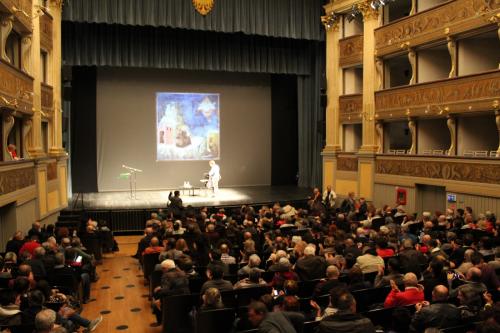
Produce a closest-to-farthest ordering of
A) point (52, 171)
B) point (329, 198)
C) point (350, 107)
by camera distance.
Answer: point (52, 171), point (329, 198), point (350, 107)

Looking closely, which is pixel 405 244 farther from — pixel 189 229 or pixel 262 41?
pixel 262 41

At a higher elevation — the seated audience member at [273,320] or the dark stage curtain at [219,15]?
the dark stage curtain at [219,15]

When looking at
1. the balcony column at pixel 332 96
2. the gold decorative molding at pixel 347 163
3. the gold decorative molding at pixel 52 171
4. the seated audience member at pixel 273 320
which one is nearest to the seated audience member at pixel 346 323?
the seated audience member at pixel 273 320

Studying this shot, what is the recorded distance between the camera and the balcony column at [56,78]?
52.1ft

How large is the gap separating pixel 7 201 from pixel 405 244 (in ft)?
27.9

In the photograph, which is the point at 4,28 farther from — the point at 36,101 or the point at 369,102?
the point at 369,102

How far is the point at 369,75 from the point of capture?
58.3 ft

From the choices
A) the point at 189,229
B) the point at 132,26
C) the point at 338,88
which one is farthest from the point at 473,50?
the point at 132,26

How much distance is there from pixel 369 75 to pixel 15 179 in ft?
39.8

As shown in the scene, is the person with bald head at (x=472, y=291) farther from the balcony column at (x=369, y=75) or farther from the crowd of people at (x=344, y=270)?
the balcony column at (x=369, y=75)

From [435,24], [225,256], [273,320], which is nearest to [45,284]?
[273,320]

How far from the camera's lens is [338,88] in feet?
64.4

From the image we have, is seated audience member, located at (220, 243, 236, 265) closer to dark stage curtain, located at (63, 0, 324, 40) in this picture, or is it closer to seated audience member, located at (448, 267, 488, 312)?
seated audience member, located at (448, 267, 488, 312)

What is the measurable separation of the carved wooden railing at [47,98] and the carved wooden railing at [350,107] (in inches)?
417
